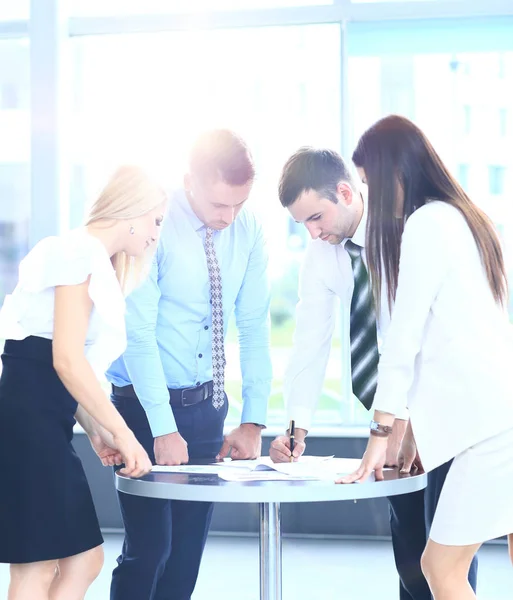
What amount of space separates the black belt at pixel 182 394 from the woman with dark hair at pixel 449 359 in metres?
0.76

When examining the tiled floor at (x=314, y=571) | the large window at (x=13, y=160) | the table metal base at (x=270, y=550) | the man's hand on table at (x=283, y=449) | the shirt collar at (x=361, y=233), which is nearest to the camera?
the table metal base at (x=270, y=550)

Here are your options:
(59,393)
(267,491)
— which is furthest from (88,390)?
(267,491)

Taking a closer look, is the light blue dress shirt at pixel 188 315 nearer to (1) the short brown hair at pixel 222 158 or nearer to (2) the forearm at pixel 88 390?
(1) the short brown hair at pixel 222 158

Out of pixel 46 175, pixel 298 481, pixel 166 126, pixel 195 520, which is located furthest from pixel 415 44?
pixel 298 481

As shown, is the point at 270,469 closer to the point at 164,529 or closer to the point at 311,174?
the point at 164,529

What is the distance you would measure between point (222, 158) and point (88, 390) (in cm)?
→ 82

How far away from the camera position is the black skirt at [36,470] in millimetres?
2023

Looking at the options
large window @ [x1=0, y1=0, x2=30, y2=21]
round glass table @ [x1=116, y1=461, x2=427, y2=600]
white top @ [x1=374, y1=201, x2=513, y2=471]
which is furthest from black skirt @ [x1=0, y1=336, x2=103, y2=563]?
large window @ [x1=0, y1=0, x2=30, y2=21]

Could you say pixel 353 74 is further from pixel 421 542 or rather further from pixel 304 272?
pixel 421 542

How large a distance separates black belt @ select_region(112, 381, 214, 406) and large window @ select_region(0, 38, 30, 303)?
3.00 meters

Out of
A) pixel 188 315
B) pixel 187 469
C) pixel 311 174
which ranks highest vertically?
pixel 311 174

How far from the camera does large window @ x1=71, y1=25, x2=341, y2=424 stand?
5125 millimetres

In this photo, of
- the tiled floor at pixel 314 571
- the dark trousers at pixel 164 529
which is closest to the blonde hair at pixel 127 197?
the dark trousers at pixel 164 529

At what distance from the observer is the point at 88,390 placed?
1.98 meters
